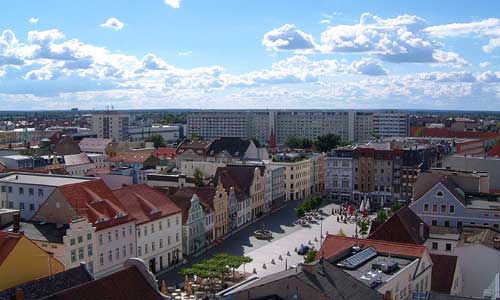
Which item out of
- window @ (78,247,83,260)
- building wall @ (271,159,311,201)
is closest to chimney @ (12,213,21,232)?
window @ (78,247,83,260)

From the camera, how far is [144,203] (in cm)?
6538

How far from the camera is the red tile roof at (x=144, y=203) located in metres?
63.5

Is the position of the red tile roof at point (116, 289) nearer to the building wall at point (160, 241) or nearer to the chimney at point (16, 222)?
the chimney at point (16, 222)

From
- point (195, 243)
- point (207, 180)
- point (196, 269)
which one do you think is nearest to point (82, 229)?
point (196, 269)

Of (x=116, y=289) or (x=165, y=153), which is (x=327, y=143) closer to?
(x=165, y=153)

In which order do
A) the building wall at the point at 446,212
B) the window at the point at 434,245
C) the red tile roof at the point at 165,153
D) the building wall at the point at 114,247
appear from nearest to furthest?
the window at the point at 434,245 < the building wall at the point at 114,247 < the building wall at the point at 446,212 < the red tile roof at the point at 165,153

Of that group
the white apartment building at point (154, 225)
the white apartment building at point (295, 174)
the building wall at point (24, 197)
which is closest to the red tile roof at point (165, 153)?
the white apartment building at point (295, 174)

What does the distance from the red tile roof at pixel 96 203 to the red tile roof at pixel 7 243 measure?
12515mm

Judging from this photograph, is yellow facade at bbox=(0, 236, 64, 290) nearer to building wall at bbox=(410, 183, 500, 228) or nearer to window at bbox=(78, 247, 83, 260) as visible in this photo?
window at bbox=(78, 247, 83, 260)

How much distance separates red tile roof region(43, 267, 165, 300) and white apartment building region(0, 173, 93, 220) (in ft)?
87.7

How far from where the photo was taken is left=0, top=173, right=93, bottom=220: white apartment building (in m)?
61.2

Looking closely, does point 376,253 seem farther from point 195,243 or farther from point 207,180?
point 207,180

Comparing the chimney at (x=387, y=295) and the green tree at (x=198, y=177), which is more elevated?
the green tree at (x=198, y=177)

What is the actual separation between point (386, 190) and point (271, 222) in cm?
3312
